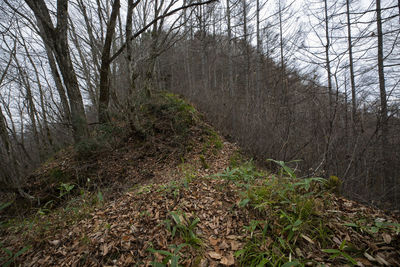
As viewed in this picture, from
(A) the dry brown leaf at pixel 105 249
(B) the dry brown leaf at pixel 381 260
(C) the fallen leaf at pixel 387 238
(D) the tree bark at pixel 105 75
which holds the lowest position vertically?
(A) the dry brown leaf at pixel 105 249

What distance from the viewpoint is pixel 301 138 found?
3.67 metres

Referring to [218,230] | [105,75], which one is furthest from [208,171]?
[105,75]

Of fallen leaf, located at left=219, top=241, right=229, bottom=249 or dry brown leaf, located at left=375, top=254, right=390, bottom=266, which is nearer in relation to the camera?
dry brown leaf, located at left=375, top=254, right=390, bottom=266

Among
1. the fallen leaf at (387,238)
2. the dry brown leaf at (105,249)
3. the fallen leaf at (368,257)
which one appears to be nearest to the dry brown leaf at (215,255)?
the dry brown leaf at (105,249)

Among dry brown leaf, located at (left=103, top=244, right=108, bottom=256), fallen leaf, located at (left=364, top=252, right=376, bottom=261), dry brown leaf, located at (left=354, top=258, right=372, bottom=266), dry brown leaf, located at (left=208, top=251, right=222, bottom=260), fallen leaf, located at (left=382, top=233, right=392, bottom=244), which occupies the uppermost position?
fallen leaf, located at (left=382, top=233, right=392, bottom=244)

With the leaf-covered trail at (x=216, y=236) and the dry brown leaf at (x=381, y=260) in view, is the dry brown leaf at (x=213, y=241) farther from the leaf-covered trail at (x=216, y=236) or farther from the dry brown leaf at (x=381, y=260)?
the dry brown leaf at (x=381, y=260)

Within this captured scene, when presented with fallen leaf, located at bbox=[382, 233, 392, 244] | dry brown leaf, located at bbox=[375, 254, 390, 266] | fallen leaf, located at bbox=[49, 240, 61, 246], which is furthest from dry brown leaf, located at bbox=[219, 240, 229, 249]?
fallen leaf, located at bbox=[49, 240, 61, 246]

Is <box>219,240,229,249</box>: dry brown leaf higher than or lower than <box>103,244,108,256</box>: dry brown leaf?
higher

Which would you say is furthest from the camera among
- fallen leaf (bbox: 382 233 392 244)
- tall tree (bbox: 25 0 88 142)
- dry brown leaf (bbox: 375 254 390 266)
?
tall tree (bbox: 25 0 88 142)

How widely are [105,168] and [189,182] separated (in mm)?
3133

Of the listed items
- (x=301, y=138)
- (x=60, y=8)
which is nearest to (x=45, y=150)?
(x=60, y=8)

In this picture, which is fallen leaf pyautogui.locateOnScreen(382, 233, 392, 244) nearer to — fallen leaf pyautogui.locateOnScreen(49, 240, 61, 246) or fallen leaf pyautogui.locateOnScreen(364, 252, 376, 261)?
fallen leaf pyautogui.locateOnScreen(364, 252, 376, 261)

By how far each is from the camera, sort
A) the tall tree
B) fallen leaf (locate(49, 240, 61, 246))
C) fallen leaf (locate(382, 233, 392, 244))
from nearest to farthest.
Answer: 1. fallen leaf (locate(382, 233, 392, 244))
2. fallen leaf (locate(49, 240, 61, 246))
3. the tall tree

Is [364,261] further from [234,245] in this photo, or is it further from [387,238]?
[234,245]
